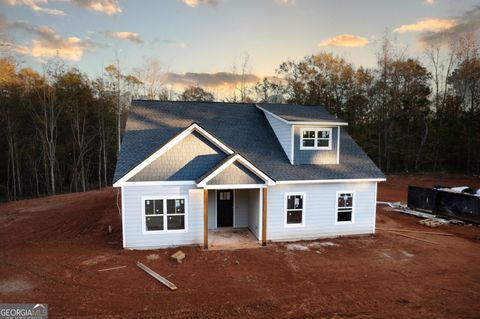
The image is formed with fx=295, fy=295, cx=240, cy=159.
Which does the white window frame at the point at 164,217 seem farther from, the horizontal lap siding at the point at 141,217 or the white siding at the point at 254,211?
the white siding at the point at 254,211

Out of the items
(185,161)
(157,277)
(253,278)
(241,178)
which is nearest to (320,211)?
(241,178)

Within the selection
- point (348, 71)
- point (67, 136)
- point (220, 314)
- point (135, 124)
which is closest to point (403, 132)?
point (348, 71)

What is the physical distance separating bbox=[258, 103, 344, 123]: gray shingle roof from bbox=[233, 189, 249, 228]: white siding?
3980 mm

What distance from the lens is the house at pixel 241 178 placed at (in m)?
11.0

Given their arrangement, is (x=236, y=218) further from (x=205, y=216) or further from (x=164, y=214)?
(x=164, y=214)

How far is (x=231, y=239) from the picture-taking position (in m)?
12.2

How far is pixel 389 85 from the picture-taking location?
111 feet

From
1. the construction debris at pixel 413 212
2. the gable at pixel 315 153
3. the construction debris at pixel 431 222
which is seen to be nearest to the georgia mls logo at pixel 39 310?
the gable at pixel 315 153

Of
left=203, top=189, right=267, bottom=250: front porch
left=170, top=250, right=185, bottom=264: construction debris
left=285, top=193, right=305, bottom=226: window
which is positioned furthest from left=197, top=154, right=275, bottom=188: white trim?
left=170, top=250, right=185, bottom=264: construction debris

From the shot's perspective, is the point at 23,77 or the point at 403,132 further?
the point at 403,132

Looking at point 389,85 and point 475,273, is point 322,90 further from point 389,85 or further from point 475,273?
point 475,273

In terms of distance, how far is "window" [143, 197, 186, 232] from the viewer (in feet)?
36.1

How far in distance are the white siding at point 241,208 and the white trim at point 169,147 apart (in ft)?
8.60

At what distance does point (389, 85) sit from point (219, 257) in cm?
3163
